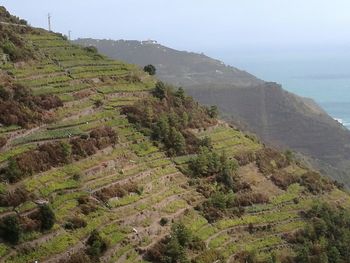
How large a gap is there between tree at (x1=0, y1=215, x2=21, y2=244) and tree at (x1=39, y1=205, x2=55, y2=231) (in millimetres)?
1463

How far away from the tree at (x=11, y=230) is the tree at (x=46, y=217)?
1463 millimetres

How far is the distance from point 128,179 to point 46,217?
783 cm

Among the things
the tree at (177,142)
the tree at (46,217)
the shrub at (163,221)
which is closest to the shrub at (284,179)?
the tree at (177,142)

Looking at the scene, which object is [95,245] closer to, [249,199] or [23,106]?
[23,106]

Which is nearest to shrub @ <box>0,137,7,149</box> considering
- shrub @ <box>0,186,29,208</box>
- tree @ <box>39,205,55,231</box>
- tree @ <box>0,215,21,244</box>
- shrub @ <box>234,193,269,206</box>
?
shrub @ <box>0,186,29,208</box>

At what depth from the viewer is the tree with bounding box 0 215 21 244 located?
76.3 ft

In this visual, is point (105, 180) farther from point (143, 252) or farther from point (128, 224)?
point (143, 252)

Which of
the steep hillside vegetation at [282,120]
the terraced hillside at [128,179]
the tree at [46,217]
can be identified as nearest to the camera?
the tree at [46,217]

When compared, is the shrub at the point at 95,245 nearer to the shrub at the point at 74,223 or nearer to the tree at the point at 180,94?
the shrub at the point at 74,223

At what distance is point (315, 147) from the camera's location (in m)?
126

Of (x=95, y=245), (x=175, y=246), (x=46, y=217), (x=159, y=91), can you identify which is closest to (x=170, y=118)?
(x=159, y=91)

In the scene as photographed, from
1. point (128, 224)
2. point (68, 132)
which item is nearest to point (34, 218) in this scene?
point (128, 224)

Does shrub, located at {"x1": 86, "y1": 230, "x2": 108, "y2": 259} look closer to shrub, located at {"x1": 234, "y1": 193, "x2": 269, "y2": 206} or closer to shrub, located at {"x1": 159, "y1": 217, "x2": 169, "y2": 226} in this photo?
shrub, located at {"x1": 159, "y1": 217, "x2": 169, "y2": 226}

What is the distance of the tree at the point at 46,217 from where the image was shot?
81.0ft
